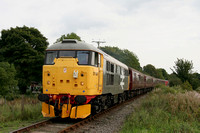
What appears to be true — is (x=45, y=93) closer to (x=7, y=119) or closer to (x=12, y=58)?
(x=7, y=119)

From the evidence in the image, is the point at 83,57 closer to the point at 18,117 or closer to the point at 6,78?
the point at 18,117

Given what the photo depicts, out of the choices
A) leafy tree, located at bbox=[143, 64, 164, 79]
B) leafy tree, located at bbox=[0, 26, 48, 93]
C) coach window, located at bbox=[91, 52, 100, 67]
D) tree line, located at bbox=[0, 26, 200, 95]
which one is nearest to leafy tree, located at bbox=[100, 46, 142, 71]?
leafy tree, located at bbox=[143, 64, 164, 79]

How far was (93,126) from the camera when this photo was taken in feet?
28.9

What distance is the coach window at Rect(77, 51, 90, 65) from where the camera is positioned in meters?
9.36

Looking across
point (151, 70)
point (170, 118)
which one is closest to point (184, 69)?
point (170, 118)

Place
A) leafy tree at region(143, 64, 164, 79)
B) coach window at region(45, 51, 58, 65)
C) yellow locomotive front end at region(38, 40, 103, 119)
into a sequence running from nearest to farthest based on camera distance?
yellow locomotive front end at region(38, 40, 103, 119) < coach window at region(45, 51, 58, 65) < leafy tree at region(143, 64, 164, 79)

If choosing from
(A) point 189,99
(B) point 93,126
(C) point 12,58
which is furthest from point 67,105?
(C) point 12,58

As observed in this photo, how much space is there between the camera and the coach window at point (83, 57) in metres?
9.36

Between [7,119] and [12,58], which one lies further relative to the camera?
[12,58]

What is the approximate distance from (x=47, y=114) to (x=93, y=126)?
2035mm

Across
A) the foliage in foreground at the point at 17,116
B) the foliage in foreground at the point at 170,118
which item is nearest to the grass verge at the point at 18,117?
the foliage in foreground at the point at 17,116

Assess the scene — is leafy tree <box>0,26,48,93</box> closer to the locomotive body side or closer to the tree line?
the tree line

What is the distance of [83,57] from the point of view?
9461 millimetres

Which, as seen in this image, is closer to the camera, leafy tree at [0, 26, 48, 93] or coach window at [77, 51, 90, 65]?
coach window at [77, 51, 90, 65]
